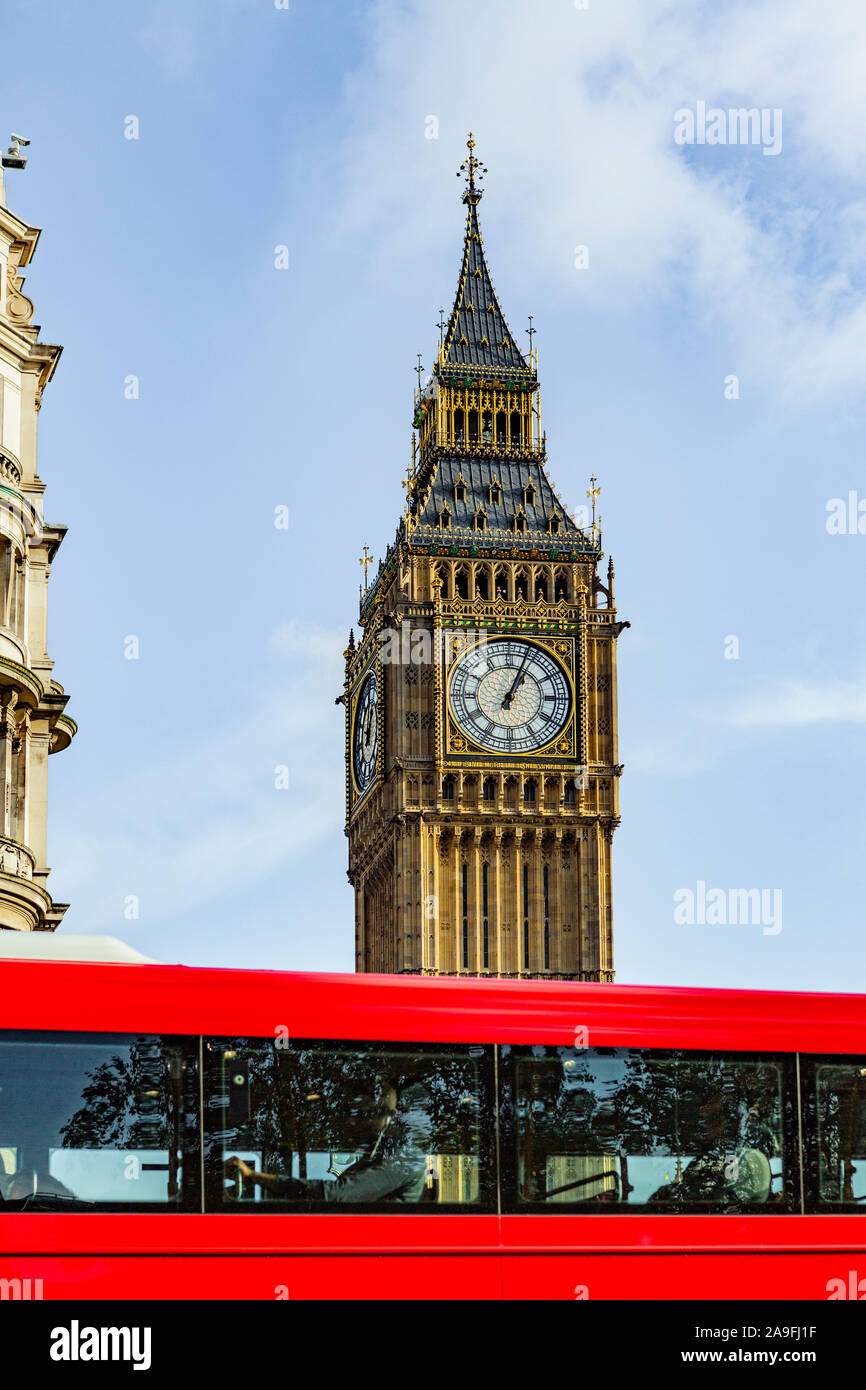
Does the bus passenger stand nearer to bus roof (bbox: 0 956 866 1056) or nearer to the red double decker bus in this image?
the red double decker bus

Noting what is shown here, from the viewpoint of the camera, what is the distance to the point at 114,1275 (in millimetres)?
16281

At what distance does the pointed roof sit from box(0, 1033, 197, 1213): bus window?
92996 mm

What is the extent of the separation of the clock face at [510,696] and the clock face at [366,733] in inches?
199

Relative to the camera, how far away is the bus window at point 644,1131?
1756 centimetres

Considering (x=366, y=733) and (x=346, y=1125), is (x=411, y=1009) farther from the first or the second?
(x=366, y=733)

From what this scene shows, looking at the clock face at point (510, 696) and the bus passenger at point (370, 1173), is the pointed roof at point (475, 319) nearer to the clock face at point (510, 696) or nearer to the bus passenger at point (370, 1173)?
the clock face at point (510, 696)

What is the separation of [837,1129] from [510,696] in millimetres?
79771

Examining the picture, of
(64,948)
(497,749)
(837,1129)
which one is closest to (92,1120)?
(64,948)

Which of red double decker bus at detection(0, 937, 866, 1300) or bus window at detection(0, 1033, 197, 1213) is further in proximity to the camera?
red double decker bus at detection(0, 937, 866, 1300)

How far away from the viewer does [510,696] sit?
9806cm

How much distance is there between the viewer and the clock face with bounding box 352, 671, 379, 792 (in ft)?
334

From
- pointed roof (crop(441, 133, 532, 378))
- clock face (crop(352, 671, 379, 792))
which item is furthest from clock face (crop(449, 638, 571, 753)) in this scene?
pointed roof (crop(441, 133, 532, 378))

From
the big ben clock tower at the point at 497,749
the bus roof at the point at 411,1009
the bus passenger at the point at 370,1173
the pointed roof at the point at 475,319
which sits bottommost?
the bus passenger at the point at 370,1173

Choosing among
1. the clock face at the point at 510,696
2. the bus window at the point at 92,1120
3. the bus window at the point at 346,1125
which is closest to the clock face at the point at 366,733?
the clock face at the point at 510,696
